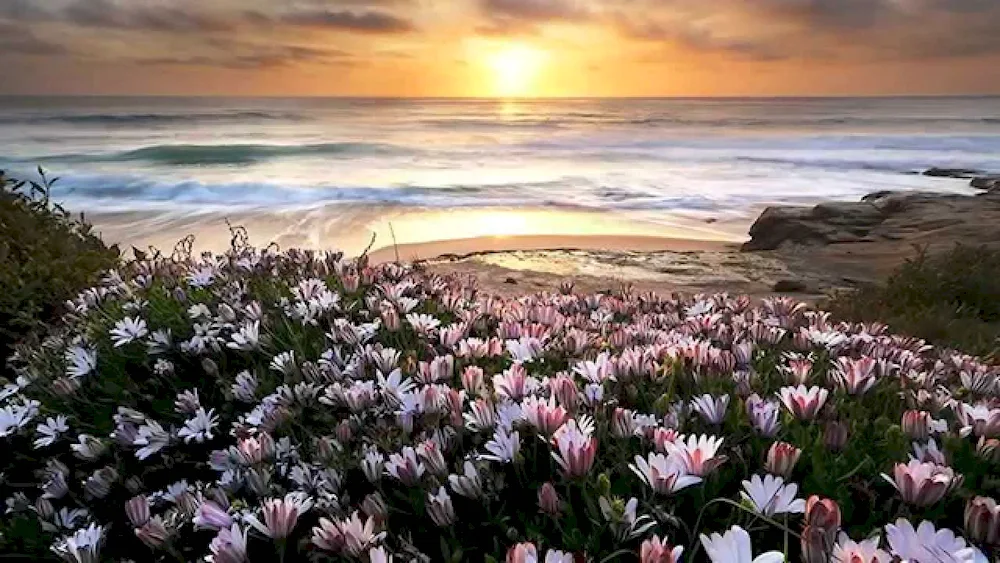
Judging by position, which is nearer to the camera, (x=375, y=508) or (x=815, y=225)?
(x=375, y=508)

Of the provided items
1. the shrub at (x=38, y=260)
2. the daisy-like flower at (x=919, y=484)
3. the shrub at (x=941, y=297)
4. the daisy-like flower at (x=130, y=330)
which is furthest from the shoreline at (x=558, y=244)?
the daisy-like flower at (x=919, y=484)

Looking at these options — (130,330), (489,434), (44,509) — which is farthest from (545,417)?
(130,330)

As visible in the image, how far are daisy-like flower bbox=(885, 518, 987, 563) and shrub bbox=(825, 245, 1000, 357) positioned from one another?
4702mm

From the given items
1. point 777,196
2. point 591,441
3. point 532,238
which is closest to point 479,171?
point 777,196

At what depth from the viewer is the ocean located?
1805cm

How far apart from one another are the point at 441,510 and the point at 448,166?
27.9 m

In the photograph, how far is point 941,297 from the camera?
6.72 metres

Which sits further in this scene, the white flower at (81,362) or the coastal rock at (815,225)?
the coastal rock at (815,225)

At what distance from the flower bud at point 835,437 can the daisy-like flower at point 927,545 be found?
1.51ft

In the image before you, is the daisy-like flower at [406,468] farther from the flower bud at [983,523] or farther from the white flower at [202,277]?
the white flower at [202,277]

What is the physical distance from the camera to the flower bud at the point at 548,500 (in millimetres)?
1466

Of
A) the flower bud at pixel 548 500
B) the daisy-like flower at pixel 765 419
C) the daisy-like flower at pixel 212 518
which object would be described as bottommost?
the daisy-like flower at pixel 212 518

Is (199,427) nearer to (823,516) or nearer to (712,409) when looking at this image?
(712,409)

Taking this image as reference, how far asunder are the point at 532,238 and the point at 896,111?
219 ft
